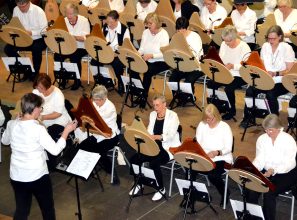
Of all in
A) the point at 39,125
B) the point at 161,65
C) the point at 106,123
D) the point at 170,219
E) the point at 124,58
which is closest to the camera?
the point at 39,125

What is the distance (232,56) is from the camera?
9.66 m

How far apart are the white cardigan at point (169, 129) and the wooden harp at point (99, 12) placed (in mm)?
4455

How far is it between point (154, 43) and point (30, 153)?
4.45m

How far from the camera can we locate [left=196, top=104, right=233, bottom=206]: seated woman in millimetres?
7793

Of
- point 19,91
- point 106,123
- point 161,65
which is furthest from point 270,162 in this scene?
point 19,91

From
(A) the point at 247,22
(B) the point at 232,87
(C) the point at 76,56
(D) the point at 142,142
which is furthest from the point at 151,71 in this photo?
(D) the point at 142,142

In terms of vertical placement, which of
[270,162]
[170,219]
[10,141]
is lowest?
[170,219]

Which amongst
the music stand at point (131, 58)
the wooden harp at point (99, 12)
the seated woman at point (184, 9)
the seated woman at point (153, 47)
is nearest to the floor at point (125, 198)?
the seated woman at point (153, 47)

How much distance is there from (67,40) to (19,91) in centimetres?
149

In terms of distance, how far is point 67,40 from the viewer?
420 inches

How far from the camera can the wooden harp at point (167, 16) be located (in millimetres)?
11595

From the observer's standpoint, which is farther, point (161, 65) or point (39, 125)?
point (161, 65)

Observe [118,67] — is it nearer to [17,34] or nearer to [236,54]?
[17,34]

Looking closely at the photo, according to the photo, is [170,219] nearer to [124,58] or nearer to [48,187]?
[48,187]
